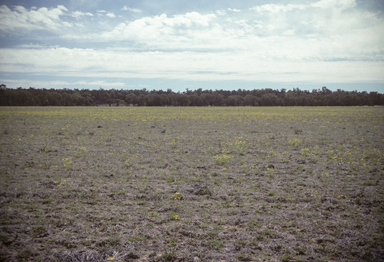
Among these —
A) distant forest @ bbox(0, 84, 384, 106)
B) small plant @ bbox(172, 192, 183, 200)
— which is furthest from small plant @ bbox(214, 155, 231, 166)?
distant forest @ bbox(0, 84, 384, 106)

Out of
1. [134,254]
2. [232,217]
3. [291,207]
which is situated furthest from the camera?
[291,207]

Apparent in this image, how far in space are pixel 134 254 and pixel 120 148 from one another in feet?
42.6

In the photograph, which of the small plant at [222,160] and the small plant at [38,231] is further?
the small plant at [222,160]

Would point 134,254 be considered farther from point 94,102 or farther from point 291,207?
point 94,102

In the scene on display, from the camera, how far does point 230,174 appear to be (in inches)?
454

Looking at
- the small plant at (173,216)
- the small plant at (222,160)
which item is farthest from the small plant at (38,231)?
the small plant at (222,160)

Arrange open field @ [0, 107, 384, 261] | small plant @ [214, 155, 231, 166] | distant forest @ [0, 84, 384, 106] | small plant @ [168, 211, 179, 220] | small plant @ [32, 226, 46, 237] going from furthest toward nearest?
distant forest @ [0, 84, 384, 106] < small plant @ [214, 155, 231, 166] < small plant @ [168, 211, 179, 220] < small plant @ [32, 226, 46, 237] < open field @ [0, 107, 384, 261]

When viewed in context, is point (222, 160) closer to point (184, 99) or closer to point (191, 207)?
point (191, 207)

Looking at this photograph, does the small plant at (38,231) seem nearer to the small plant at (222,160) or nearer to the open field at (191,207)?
the open field at (191,207)

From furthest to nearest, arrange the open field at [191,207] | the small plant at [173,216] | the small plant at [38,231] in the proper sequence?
the small plant at [173,216] → the small plant at [38,231] → the open field at [191,207]

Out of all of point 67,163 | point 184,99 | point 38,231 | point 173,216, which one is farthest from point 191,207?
point 184,99

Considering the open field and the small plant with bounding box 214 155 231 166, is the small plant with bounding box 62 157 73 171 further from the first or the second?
the small plant with bounding box 214 155 231 166

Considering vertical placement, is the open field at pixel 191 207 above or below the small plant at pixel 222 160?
below

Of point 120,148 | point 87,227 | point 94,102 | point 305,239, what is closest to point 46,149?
point 120,148
